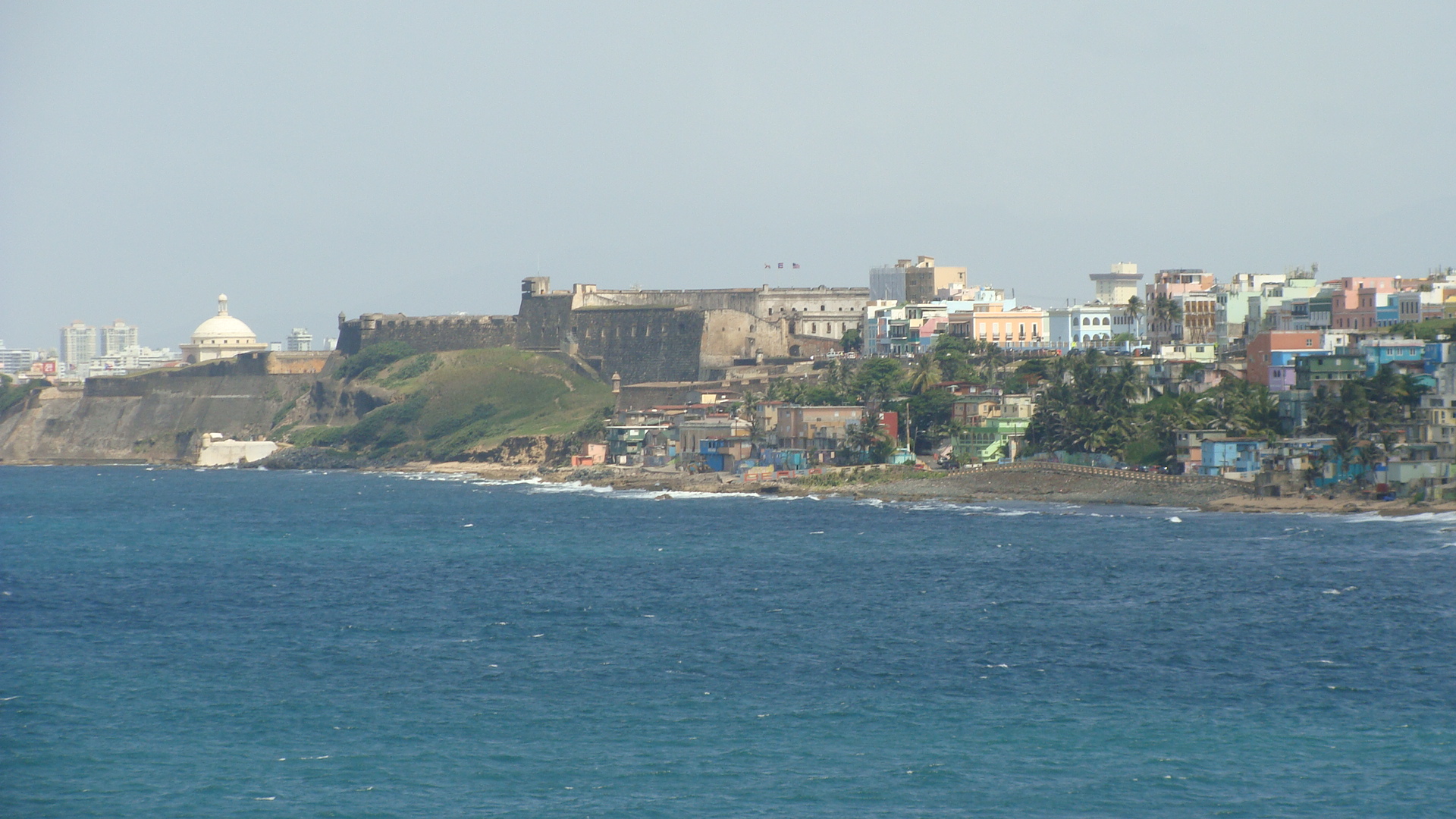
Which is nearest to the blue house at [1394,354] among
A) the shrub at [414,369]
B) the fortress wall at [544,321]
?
the fortress wall at [544,321]

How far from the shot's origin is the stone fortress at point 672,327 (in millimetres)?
117312

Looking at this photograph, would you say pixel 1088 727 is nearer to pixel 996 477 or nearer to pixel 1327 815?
pixel 1327 815

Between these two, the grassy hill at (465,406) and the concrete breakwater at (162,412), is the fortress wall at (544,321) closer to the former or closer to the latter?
the grassy hill at (465,406)

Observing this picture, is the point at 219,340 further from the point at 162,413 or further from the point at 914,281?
the point at 914,281

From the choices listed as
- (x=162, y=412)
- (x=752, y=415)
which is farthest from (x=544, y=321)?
(x=752, y=415)

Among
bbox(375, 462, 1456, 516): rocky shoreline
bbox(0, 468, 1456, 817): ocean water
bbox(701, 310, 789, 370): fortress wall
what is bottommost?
bbox(0, 468, 1456, 817): ocean water

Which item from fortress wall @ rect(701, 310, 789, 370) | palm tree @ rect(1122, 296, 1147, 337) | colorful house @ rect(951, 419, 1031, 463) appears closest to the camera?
colorful house @ rect(951, 419, 1031, 463)

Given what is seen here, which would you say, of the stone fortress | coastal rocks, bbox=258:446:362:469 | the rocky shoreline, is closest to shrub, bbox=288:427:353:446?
coastal rocks, bbox=258:446:362:469

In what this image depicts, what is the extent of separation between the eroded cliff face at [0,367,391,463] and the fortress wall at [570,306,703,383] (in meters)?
17.8

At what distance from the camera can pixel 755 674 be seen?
3522 centimetres

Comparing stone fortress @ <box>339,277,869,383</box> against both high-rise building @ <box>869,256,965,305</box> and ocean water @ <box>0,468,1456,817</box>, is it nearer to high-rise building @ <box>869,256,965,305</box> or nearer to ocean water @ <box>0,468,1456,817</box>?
high-rise building @ <box>869,256,965,305</box>

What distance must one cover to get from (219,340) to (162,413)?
31903 millimetres

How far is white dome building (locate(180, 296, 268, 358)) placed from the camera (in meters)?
160

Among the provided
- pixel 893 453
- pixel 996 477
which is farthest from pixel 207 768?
pixel 893 453
